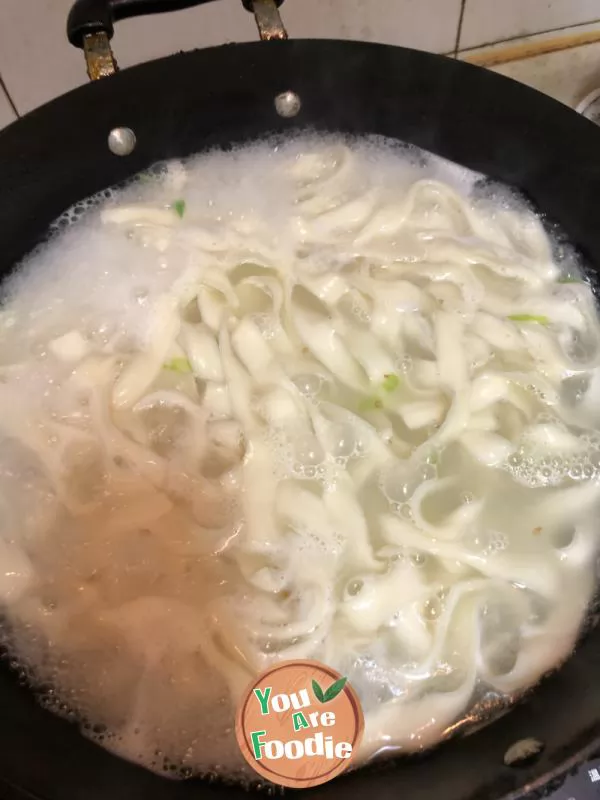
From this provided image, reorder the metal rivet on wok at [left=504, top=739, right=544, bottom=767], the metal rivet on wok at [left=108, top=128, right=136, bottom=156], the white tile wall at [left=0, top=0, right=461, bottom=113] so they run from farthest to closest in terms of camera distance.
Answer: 1. the white tile wall at [left=0, top=0, right=461, bottom=113]
2. the metal rivet on wok at [left=108, top=128, right=136, bottom=156]
3. the metal rivet on wok at [left=504, top=739, right=544, bottom=767]

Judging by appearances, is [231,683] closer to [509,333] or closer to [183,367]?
[183,367]

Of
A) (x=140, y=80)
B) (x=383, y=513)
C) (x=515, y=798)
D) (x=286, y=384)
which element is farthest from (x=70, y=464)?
(x=515, y=798)

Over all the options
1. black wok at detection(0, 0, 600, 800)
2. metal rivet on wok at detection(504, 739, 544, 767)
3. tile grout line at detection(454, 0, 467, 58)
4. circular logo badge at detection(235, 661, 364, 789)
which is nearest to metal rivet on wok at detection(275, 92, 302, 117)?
black wok at detection(0, 0, 600, 800)

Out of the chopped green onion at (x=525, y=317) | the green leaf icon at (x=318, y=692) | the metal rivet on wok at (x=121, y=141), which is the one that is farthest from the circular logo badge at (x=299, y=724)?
the metal rivet on wok at (x=121, y=141)

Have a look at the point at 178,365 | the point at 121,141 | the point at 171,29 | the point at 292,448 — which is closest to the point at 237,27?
the point at 171,29

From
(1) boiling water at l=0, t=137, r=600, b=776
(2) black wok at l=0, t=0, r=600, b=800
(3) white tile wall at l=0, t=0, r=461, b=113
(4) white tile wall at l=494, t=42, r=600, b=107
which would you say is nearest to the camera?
(1) boiling water at l=0, t=137, r=600, b=776

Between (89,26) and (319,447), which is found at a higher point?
(89,26)

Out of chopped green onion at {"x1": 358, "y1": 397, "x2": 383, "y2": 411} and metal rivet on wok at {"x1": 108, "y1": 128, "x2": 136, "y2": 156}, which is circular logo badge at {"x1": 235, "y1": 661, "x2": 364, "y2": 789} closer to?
chopped green onion at {"x1": 358, "y1": 397, "x2": 383, "y2": 411}

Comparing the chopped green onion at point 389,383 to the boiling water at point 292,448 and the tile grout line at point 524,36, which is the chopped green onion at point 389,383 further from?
the tile grout line at point 524,36
